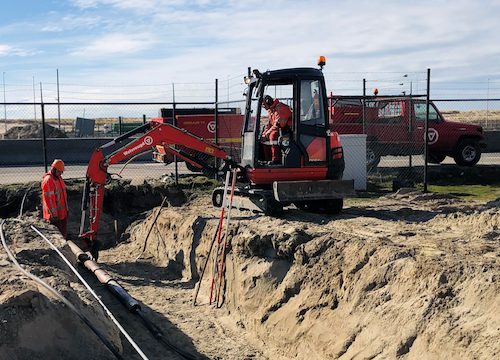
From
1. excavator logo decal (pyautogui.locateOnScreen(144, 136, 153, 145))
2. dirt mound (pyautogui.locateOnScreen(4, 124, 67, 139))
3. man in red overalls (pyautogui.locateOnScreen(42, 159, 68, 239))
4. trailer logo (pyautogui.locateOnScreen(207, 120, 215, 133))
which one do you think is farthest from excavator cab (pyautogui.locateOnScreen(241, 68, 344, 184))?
dirt mound (pyautogui.locateOnScreen(4, 124, 67, 139))

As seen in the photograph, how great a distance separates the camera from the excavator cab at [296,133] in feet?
33.8

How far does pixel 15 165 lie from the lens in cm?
2327

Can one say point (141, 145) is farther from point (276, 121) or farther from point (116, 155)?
point (276, 121)

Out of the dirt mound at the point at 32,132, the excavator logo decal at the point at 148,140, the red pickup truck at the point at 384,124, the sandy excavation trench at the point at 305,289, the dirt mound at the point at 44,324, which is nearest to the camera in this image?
the dirt mound at the point at 44,324

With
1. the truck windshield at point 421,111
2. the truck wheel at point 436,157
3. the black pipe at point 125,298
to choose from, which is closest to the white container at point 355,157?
the truck windshield at point 421,111

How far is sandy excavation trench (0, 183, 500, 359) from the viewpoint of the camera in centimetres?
541

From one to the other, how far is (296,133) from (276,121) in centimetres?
44

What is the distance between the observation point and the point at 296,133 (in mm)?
10391

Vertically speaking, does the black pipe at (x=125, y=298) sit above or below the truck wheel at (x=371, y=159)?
below

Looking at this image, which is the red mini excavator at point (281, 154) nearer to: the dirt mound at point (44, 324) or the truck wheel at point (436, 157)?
the dirt mound at point (44, 324)

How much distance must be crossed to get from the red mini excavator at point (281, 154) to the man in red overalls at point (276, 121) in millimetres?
80

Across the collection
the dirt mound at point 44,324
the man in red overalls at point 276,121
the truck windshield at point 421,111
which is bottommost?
the dirt mound at point 44,324

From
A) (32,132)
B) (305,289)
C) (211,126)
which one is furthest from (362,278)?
(32,132)

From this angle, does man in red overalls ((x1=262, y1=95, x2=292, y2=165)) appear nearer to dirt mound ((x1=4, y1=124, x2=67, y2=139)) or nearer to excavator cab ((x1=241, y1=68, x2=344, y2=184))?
excavator cab ((x1=241, y1=68, x2=344, y2=184))
